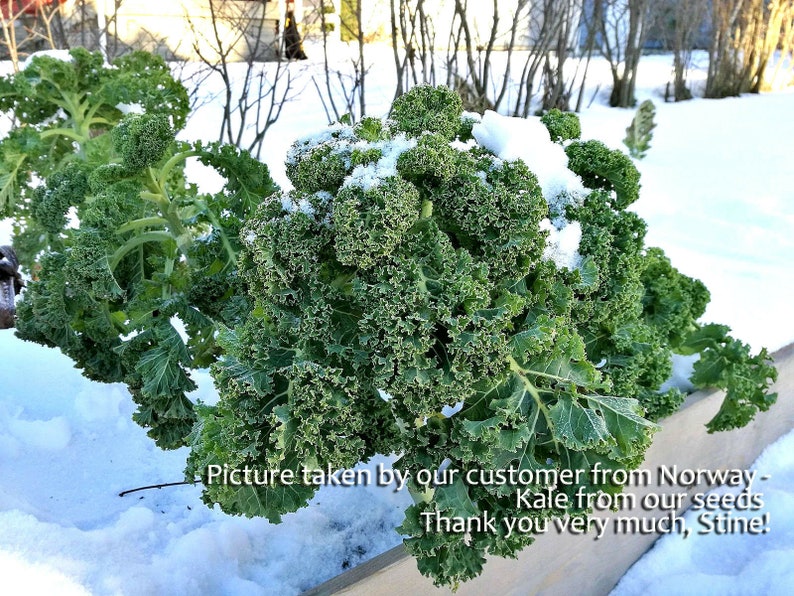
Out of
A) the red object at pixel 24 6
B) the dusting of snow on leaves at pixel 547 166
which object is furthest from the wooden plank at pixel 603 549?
the red object at pixel 24 6

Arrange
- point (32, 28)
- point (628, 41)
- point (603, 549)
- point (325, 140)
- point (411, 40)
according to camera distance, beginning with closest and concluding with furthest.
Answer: point (325, 140) < point (603, 549) < point (411, 40) < point (32, 28) < point (628, 41)

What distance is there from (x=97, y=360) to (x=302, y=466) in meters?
1.01

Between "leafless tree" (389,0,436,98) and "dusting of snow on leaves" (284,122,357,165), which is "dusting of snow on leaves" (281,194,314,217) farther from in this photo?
"leafless tree" (389,0,436,98)

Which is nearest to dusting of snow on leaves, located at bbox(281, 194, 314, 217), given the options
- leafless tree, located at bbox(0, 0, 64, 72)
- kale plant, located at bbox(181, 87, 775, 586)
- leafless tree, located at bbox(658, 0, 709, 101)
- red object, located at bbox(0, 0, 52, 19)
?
kale plant, located at bbox(181, 87, 775, 586)

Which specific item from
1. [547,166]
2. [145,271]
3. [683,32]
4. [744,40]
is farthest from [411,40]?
[744,40]

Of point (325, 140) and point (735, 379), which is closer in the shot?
point (325, 140)

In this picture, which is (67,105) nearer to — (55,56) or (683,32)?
(55,56)

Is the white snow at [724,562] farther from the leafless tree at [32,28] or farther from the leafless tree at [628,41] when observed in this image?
the leafless tree at [628,41]

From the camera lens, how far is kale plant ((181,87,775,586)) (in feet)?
4.09

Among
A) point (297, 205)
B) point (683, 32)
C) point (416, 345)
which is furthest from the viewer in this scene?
point (683, 32)

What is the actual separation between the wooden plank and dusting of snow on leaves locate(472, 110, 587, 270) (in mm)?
771

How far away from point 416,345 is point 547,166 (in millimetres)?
653

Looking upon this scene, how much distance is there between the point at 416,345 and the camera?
1.23 m

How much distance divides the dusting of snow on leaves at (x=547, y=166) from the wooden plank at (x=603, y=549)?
0.77 meters
